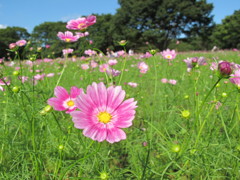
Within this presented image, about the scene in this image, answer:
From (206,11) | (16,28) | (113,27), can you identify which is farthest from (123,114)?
(16,28)

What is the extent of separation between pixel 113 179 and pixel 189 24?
69.6 ft

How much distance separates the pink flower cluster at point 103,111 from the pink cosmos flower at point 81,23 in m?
0.51

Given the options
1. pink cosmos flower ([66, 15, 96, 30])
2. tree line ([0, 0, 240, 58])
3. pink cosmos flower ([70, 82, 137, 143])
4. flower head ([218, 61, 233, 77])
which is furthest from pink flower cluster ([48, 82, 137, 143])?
tree line ([0, 0, 240, 58])

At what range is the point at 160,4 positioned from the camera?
62.0 feet

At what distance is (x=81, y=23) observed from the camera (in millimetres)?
1034

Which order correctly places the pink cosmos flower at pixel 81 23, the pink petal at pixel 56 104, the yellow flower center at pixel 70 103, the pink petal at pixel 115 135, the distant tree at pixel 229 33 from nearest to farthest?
the pink petal at pixel 115 135 → the pink petal at pixel 56 104 → the yellow flower center at pixel 70 103 → the pink cosmos flower at pixel 81 23 → the distant tree at pixel 229 33

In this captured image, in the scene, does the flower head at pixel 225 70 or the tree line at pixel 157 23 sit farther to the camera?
the tree line at pixel 157 23

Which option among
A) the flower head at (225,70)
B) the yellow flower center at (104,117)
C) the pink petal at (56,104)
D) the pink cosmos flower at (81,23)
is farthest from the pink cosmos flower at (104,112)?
the pink cosmos flower at (81,23)

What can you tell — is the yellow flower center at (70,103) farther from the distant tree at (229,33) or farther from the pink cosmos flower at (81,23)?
the distant tree at (229,33)

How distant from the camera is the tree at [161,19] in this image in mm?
18188

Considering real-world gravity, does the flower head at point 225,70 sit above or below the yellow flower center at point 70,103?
above

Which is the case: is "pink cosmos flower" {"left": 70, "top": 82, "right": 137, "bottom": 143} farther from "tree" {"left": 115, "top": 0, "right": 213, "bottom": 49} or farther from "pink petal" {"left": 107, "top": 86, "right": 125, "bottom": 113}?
"tree" {"left": 115, "top": 0, "right": 213, "bottom": 49}

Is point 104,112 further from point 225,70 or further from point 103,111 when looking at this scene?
point 225,70

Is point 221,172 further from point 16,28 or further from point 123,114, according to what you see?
point 16,28
